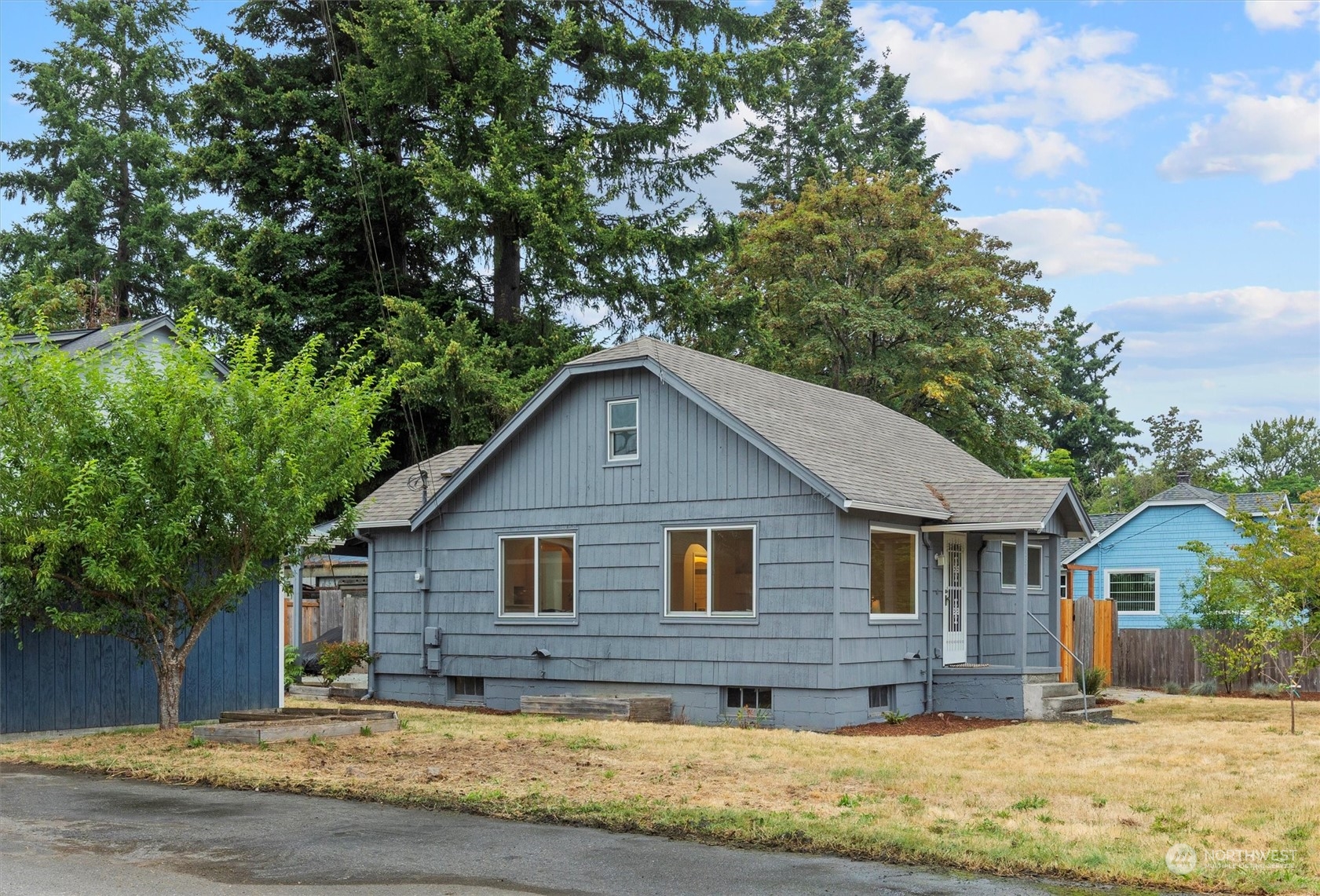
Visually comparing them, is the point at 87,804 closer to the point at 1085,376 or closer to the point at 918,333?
the point at 918,333

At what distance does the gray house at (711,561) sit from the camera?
17.6 m

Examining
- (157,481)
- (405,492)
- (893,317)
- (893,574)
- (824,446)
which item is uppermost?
(893,317)

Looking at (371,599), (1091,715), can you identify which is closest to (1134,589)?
(1091,715)

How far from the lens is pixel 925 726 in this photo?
1761cm

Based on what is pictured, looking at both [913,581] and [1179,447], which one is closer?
[913,581]

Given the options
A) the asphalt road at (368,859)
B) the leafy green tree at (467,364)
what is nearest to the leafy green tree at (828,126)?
the leafy green tree at (467,364)

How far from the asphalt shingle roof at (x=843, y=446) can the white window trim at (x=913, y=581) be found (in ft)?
1.42

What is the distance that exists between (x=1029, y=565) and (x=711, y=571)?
6.67 m

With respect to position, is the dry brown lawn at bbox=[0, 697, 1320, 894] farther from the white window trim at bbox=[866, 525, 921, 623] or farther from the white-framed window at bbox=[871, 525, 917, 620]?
the white-framed window at bbox=[871, 525, 917, 620]

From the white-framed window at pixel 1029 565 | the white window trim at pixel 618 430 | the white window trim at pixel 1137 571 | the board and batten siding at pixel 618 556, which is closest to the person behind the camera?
the board and batten siding at pixel 618 556

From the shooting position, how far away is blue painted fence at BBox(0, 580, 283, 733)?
15.1 meters

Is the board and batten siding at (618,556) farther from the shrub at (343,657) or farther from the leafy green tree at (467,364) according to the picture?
the leafy green tree at (467,364)

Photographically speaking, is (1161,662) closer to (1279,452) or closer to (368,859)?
(368,859)

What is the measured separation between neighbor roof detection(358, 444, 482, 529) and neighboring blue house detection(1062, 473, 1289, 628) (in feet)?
58.5
